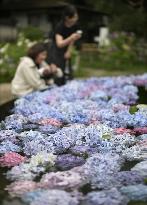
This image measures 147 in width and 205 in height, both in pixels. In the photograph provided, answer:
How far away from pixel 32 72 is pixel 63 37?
143cm

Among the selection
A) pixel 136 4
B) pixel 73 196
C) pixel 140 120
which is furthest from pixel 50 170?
pixel 136 4

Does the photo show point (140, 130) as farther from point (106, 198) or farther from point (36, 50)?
point (36, 50)

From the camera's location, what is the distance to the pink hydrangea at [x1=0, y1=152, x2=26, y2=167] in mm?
4418

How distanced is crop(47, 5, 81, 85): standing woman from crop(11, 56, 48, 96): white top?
2.21ft

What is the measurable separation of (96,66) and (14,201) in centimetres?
2086

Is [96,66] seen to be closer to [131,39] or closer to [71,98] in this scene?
[131,39]

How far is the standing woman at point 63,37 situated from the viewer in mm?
9836

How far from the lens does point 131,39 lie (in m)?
25.2

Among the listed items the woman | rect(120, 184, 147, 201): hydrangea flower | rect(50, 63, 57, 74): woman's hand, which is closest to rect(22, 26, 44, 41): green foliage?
rect(50, 63, 57, 74): woman's hand

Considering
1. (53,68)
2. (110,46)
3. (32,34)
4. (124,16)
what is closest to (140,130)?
(53,68)

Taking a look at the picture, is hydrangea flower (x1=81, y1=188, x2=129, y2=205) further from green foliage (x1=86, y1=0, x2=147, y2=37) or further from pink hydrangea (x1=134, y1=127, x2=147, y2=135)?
green foliage (x1=86, y1=0, x2=147, y2=37)

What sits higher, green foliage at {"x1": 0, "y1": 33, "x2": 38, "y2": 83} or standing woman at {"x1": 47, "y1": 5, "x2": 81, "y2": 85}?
standing woman at {"x1": 47, "y1": 5, "x2": 81, "y2": 85}

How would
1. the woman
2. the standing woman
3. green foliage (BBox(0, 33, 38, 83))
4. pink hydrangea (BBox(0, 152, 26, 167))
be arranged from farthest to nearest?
green foliage (BBox(0, 33, 38, 83)) < the standing woman < the woman < pink hydrangea (BBox(0, 152, 26, 167))

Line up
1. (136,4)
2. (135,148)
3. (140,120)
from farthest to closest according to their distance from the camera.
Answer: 1. (136,4)
2. (140,120)
3. (135,148)
